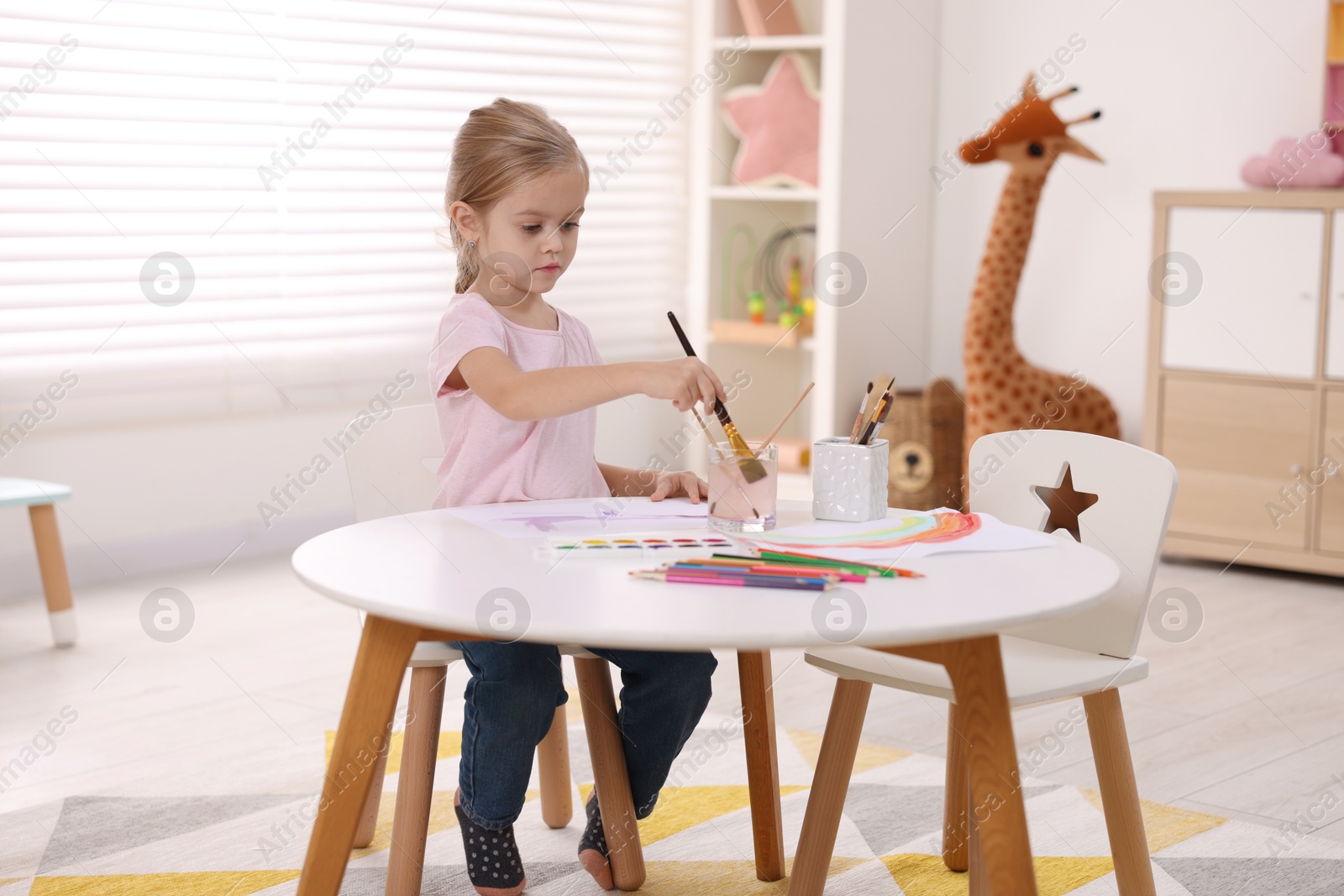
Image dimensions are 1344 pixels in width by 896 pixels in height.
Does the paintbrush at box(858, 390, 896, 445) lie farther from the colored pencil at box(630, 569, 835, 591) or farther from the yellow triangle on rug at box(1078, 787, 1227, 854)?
the yellow triangle on rug at box(1078, 787, 1227, 854)

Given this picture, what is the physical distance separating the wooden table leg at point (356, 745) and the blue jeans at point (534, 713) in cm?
26

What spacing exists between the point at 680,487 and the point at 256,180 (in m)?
2.14

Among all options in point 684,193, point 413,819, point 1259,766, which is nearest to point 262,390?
point 684,193

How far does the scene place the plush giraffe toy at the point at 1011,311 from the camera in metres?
3.47

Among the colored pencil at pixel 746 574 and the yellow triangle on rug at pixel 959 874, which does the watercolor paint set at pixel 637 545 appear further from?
the yellow triangle on rug at pixel 959 874

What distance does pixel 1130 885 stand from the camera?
1.47 meters

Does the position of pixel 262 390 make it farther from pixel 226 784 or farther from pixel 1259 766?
pixel 1259 766

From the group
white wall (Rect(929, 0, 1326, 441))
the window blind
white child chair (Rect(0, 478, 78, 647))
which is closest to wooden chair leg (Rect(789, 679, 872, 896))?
white child chair (Rect(0, 478, 78, 647))

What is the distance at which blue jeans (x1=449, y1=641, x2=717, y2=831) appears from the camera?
150 centimetres

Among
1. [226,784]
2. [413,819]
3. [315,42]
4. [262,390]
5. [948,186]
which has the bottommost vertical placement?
[226,784]

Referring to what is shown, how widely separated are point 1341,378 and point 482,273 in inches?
90.2

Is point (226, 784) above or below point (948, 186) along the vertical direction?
below

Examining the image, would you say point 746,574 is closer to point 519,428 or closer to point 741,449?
point 741,449

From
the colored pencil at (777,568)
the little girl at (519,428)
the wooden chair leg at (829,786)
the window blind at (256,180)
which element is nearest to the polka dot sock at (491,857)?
the little girl at (519,428)
